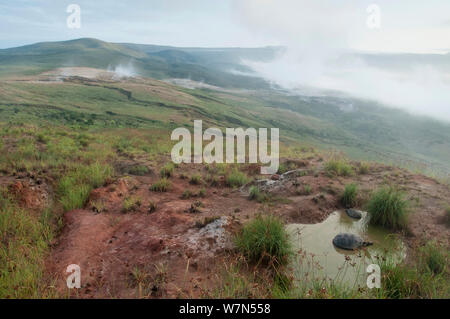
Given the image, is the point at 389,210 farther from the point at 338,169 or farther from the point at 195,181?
the point at 195,181

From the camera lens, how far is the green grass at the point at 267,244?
4630 mm

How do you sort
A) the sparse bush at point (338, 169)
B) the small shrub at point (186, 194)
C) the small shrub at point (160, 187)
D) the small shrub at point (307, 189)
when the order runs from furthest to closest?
the sparse bush at point (338, 169)
the small shrub at point (160, 187)
the small shrub at point (307, 189)
the small shrub at point (186, 194)

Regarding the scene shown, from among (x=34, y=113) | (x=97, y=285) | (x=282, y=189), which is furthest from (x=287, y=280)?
(x=34, y=113)

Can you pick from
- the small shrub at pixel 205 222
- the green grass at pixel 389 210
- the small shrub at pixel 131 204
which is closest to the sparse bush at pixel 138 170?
the small shrub at pixel 131 204

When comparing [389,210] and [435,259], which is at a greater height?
[389,210]

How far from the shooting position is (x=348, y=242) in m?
5.50

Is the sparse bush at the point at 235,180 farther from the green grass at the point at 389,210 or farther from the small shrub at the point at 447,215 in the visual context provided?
the small shrub at the point at 447,215

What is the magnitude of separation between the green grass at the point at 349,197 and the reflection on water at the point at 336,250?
470 mm

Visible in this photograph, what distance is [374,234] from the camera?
20.0 ft

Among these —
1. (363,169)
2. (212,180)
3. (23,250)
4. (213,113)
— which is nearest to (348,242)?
(212,180)

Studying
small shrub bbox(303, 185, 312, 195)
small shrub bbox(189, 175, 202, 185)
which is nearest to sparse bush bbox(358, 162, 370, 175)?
small shrub bbox(303, 185, 312, 195)

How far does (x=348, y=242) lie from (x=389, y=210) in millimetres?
1583

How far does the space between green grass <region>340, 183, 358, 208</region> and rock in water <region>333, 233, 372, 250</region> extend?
6.65ft

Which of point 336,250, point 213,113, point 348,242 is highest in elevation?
point 213,113
